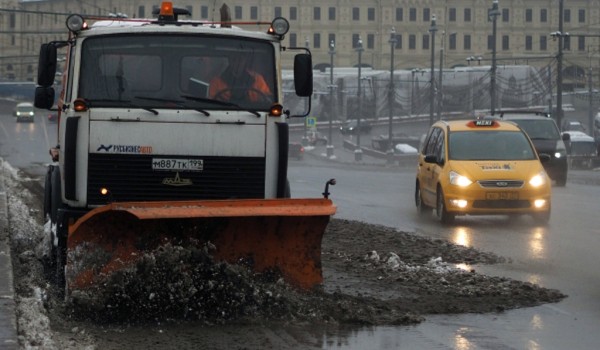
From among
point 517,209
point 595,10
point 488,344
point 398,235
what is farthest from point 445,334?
point 595,10

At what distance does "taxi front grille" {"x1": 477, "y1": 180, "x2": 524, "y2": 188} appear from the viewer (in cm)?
1819

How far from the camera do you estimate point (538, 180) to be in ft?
60.2

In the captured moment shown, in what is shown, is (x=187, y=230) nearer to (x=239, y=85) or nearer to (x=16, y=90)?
(x=239, y=85)

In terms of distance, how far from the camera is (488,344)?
27.6 feet

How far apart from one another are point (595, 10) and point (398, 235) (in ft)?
403

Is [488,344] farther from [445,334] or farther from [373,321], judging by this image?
[373,321]

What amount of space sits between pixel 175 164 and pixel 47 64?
1.46m

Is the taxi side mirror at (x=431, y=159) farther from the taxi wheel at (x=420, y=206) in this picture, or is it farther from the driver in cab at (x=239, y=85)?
the driver in cab at (x=239, y=85)

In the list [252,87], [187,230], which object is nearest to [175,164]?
[252,87]

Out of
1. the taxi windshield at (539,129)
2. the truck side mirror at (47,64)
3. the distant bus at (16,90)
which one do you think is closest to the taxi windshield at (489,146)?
the truck side mirror at (47,64)

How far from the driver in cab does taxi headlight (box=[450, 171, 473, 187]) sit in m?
7.94

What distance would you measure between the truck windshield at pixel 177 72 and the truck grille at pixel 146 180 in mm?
460

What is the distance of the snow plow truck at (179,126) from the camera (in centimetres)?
999

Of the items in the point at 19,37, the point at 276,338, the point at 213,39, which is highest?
the point at 19,37
